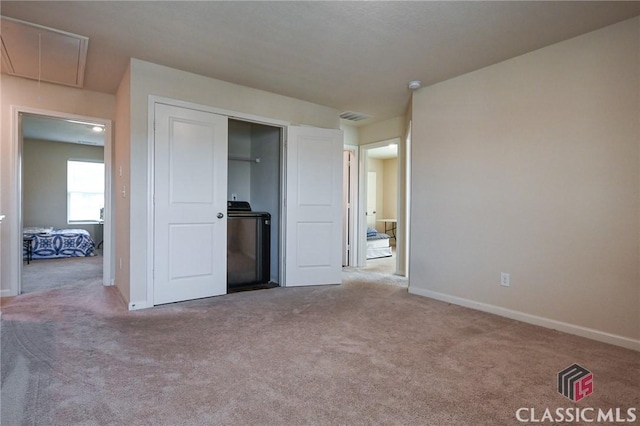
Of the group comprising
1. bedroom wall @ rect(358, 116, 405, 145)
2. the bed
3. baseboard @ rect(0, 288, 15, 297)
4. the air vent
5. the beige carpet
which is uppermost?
the air vent

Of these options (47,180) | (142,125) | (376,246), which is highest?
(142,125)

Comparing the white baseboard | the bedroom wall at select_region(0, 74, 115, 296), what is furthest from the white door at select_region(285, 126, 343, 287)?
the bedroom wall at select_region(0, 74, 115, 296)

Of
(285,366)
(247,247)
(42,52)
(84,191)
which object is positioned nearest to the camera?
(285,366)

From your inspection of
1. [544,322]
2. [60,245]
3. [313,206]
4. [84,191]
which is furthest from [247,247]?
[84,191]

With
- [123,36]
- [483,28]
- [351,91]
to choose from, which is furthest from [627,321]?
Result: [123,36]

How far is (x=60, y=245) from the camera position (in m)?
6.45

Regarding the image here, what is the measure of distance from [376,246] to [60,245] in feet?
20.7

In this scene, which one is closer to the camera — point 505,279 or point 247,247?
point 505,279

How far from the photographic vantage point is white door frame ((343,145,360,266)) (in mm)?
5855

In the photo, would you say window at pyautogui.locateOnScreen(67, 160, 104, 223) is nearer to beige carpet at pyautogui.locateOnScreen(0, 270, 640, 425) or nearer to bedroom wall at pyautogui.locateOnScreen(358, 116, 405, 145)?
beige carpet at pyautogui.locateOnScreen(0, 270, 640, 425)

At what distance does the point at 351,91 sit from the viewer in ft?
13.3

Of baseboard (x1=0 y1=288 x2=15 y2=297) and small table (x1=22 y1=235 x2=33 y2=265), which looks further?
small table (x1=22 y1=235 x2=33 y2=265)

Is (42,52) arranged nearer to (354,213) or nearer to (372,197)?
(354,213)

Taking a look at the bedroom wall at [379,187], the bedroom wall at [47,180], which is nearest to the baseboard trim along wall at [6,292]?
the bedroom wall at [47,180]
